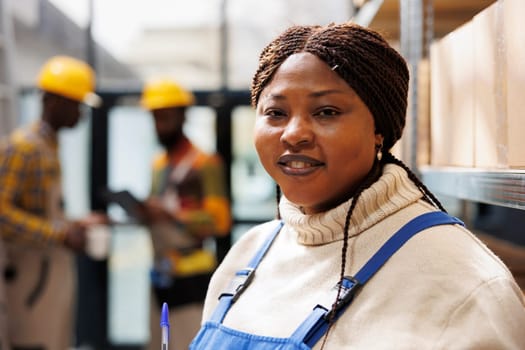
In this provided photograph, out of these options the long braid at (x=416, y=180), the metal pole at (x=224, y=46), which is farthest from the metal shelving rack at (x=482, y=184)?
A: the metal pole at (x=224, y=46)

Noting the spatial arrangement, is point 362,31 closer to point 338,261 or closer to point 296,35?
point 296,35

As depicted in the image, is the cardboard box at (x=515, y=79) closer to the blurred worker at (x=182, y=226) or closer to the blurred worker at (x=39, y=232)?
the blurred worker at (x=182, y=226)

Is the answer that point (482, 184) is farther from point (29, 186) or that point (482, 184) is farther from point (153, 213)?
point (29, 186)

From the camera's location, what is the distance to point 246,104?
470cm

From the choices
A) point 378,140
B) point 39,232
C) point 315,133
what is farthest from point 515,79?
point 39,232

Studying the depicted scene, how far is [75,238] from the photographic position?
3.41 m

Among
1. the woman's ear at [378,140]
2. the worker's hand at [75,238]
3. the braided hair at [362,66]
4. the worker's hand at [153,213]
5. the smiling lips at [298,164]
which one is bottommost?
the worker's hand at [75,238]

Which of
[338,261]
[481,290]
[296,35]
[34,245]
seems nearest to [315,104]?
[296,35]

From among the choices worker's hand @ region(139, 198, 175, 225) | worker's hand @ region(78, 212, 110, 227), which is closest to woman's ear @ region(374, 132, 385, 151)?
worker's hand @ region(139, 198, 175, 225)

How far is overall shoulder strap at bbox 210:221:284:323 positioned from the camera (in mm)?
1232

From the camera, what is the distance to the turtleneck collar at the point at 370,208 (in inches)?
41.5

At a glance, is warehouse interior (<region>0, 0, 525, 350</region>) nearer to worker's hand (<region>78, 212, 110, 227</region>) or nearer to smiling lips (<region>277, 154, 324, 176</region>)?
worker's hand (<region>78, 212, 110, 227</region>)

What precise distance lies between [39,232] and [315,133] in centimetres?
252

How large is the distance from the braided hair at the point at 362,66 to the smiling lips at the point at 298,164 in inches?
3.4
